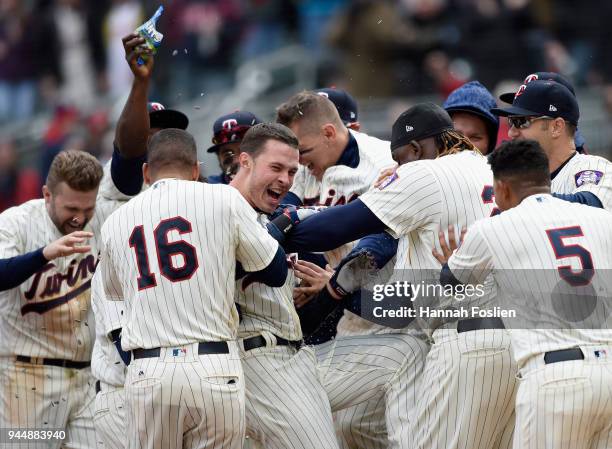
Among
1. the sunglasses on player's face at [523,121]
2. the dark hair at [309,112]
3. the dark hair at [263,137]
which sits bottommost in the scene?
the dark hair at [263,137]

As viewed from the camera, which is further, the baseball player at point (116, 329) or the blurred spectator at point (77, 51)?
the blurred spectator at point (77, 51)

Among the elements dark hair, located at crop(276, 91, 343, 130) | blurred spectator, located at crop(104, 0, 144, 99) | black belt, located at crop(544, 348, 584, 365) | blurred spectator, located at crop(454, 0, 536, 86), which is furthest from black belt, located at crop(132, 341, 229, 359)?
blurred spectator, located at crop(104, 0, 144, 99)

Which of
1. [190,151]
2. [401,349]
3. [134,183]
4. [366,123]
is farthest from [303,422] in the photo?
[366,123]

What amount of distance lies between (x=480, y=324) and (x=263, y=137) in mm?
1437

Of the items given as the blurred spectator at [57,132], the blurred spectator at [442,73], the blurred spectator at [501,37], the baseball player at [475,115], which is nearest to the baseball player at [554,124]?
the baseball player at [475,115]

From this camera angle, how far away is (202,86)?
14.1 meters

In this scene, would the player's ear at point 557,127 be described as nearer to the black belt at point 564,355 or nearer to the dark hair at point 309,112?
the dark hair at point 309,112

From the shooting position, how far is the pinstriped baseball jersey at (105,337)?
6.20 m

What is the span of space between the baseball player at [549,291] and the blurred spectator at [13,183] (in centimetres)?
989

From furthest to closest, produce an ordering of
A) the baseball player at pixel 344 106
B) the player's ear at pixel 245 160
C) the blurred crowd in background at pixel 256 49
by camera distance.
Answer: the blurred crowd in background at pixel 256 49, the baseball player at pixel 344 106, the player's ear at pixel 245 160

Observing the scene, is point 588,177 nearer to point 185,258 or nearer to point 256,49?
point 185,258

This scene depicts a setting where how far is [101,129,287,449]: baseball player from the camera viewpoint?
503 cm

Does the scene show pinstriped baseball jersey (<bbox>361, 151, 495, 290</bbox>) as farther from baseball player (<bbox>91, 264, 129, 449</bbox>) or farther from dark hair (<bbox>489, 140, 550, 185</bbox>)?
baseball player (<bbox>91, 264, 129, 449</bbox>)

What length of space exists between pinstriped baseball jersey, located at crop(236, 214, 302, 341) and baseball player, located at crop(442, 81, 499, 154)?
1.93m
